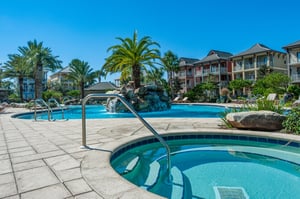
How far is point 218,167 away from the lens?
156 inches

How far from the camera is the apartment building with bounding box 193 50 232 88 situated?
129 ft

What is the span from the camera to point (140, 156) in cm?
448

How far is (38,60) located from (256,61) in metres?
32.8

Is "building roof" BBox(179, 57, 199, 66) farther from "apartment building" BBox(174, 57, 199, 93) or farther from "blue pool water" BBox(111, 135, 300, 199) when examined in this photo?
"blue pool water" BBox(111, 135, 300, 199)

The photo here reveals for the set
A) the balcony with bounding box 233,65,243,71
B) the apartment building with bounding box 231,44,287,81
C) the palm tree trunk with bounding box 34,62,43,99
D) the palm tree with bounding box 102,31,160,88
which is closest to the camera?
the palm tree with bounding box 102,31,160,88

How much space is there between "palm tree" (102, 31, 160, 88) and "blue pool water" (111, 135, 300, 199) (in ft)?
44.3

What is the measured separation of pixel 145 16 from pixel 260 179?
693 inches

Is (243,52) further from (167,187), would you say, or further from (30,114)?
(167,187)

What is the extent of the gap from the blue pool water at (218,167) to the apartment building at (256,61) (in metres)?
31.6

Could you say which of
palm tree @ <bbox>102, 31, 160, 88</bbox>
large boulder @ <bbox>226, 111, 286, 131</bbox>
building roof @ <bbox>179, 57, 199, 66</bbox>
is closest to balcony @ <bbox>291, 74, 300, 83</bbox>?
palm tree @ <bbox>102, 31, 160, 88</bbox>

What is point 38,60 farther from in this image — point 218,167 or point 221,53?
point 221,53

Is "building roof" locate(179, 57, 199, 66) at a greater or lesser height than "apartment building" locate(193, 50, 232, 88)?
greater

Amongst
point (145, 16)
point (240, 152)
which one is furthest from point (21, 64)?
point (240, 152)

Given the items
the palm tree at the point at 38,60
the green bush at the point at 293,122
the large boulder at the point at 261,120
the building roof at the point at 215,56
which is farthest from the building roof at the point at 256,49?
the large boulder at the point at 261,120
